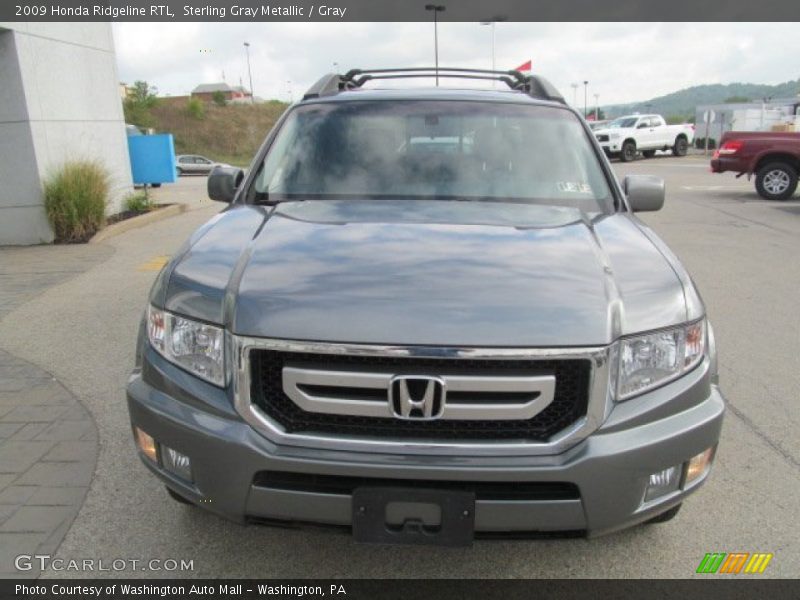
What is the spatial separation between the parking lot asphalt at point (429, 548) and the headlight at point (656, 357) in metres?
0.56

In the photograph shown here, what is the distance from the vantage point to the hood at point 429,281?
208 centimetres

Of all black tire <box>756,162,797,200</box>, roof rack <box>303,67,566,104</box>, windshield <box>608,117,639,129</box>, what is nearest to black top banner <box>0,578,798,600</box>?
roof rack <box>303,67,566,104</box>

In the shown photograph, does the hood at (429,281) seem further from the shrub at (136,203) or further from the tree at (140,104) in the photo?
the tree at (140,104)

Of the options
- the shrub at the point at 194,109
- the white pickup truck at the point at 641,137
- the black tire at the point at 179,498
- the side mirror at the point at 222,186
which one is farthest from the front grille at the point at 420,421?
the shrub at the point at 194,109

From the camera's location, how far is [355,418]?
84.4 inches

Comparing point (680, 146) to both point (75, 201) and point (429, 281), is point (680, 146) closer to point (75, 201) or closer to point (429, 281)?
point (75, 201)

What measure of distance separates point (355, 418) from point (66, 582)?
4.52 ft

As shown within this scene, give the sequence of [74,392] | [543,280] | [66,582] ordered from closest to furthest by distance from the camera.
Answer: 1. [543,280]
2. [66,582]
3. [74,392]

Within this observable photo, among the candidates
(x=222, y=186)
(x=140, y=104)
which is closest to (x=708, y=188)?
(x=222, y=186)

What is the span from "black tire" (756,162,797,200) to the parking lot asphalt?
31.1ft

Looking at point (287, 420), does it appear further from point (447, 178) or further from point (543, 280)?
point (447, 178)

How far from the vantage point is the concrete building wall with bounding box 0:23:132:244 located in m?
9.23

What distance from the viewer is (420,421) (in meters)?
2.10

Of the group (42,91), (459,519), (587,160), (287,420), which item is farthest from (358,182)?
(42,91)
